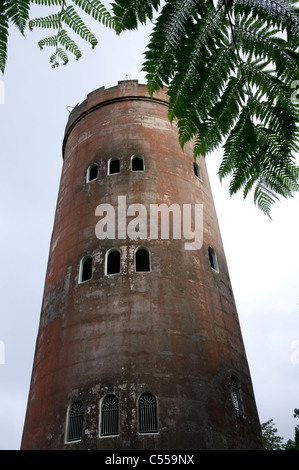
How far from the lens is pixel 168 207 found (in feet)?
46.6

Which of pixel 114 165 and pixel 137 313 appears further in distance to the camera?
pixel 114 165

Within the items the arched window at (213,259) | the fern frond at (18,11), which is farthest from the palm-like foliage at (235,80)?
the arched window at (213,259)

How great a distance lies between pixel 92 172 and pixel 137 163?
1.87 m

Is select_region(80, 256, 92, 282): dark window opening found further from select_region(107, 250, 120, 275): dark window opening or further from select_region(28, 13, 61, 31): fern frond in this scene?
select_region(28, 13, 61, 31): fern frond

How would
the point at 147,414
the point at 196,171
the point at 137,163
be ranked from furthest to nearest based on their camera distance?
the point at 196,171 < the point at 137,163 < the point at 147,414

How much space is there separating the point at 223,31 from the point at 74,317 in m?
11.3

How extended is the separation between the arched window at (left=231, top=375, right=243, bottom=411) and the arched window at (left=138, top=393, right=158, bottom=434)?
256cm

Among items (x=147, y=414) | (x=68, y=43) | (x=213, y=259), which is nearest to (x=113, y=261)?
(x=213, y=259)

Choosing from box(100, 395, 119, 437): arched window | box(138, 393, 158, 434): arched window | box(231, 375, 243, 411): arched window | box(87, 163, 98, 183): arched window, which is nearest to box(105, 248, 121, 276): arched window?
box(87, 163, 98, 183): arched window

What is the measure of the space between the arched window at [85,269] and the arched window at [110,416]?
156 inches

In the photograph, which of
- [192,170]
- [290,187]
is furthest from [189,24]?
[192,170]

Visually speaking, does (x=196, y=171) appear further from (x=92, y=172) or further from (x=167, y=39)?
(x=167, y=39)

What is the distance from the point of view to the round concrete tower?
10.4 metres

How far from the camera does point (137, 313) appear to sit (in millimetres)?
11727
